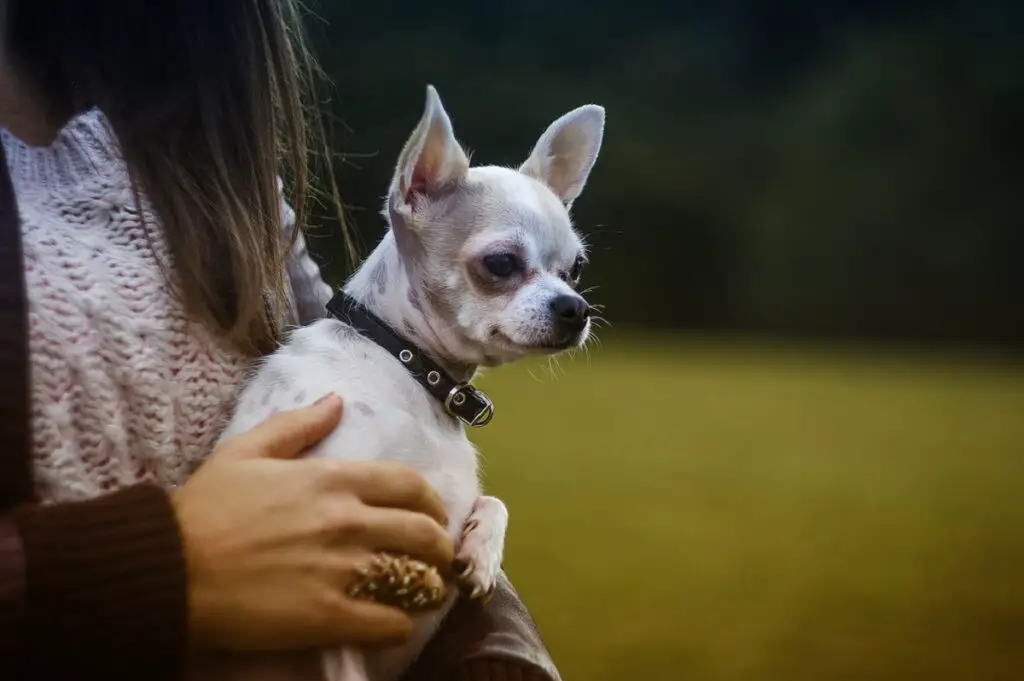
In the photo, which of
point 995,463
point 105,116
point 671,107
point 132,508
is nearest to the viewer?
point 132,508

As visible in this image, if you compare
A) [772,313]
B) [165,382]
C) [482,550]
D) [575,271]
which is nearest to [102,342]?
[165,382]

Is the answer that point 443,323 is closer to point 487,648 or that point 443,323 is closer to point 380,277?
point 380,277

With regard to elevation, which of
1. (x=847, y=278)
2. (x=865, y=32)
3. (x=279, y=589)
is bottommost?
(x=847, y=278)

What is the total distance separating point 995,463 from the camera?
1.60 m

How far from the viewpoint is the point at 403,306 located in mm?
758

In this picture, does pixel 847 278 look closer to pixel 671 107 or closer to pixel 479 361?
pixel 671 107

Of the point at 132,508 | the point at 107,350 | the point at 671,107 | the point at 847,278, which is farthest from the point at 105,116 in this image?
the point at 847,278

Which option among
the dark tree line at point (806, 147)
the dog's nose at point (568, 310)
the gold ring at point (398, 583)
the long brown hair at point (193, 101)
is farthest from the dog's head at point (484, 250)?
the dark tree line at point (806, 147)

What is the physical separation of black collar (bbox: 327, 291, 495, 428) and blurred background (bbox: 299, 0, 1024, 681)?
1.70 ft

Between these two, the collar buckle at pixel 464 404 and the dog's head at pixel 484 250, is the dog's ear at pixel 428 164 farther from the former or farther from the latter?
the collar buckle at pixel 464 404

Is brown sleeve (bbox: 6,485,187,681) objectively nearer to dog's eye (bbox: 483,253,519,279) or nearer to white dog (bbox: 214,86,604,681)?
white dog (bbox: 214,86,604,681)

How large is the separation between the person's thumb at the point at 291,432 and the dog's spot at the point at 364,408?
15mm

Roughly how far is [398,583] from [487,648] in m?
0.09

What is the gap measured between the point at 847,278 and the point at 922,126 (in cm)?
25
